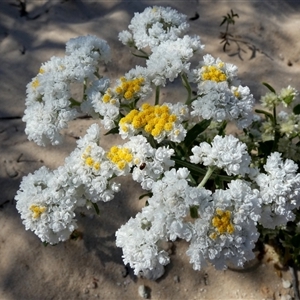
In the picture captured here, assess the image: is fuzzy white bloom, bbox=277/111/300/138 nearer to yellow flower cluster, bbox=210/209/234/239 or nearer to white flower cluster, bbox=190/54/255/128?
white flower cluster, bbox=190/54/255/128

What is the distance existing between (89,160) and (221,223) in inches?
26.4

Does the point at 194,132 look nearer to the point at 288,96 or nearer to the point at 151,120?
the point at 151,120

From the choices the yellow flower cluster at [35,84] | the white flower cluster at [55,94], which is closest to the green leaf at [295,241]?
the white flower cluster at [55,94]

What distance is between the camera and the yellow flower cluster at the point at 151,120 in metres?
2.09

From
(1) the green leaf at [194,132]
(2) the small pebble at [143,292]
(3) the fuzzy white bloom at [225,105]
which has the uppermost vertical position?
(3) the fuzzy white bloom at [225,105]

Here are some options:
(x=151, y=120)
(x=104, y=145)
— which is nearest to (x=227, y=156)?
(x=151, y=120)

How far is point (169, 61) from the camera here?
7.55 ft

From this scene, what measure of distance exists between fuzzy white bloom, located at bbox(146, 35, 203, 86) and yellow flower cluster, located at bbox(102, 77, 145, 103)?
89 mm

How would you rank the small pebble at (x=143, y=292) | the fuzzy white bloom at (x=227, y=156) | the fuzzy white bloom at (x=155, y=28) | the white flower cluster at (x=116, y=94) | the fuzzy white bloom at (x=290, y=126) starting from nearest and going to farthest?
1. the fuzzy white bloom at (x=227, y=156)
2. the white flower cluster at (x=116, y=94)
3. the fuzzy white bloom at (x=155, y=28)
4. the fuzzy white bloom at (x=290, y=126)
5. the small pebble at (x=143, y=292)

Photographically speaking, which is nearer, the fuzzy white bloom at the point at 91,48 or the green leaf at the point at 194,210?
the green leaf at the point at 194,210

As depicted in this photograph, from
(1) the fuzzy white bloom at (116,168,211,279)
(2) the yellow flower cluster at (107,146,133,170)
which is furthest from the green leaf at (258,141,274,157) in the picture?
(2) the yellow flower cluster at (107,146,133,170)

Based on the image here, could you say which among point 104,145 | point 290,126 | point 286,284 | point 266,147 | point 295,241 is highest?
point 290,126

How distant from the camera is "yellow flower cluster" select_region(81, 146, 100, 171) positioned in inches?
80.6

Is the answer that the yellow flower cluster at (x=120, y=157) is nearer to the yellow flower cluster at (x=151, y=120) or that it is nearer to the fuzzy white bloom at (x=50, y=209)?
the yellow flower cluster at (x=151, y=120)
